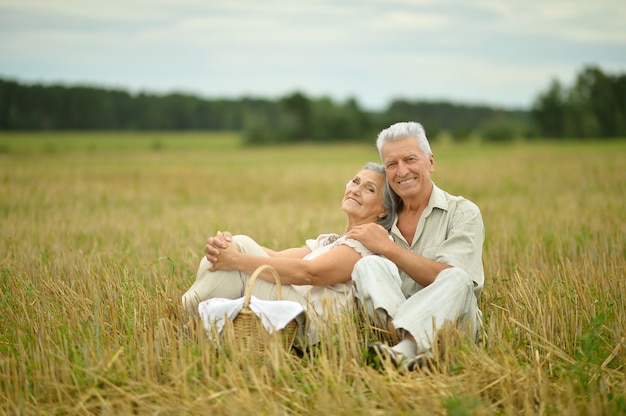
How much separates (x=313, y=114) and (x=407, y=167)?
81838 millimetres

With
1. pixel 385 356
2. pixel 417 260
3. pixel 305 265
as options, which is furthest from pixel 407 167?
pixel 385 356

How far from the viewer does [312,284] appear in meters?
4.89

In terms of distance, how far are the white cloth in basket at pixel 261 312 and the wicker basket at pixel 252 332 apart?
0.04 metres

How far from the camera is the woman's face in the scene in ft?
16.6

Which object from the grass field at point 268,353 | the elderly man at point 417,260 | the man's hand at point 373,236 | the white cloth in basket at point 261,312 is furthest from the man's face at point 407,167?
the white cloth in basket at point 261,312

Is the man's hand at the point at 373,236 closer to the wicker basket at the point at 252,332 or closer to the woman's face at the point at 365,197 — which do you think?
the woman's face at the point at 365,197

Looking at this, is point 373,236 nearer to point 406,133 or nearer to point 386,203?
point 386,203

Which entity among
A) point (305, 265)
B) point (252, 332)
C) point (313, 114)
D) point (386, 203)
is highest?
point (313, 114)

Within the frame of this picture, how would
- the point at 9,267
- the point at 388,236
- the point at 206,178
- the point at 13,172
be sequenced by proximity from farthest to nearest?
1. the point at 206,178
2. the point at 13,172
3. the point at 9,267
4. the point at 388,236

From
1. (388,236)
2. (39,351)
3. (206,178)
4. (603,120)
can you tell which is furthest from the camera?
(603,120)

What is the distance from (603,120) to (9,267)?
3156 inches

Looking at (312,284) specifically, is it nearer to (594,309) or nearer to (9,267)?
(594,309)

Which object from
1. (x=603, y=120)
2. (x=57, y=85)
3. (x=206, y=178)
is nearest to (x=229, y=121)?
(x=57, y=85)

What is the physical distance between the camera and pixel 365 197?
5.06 m
